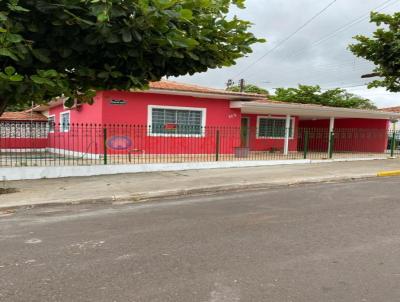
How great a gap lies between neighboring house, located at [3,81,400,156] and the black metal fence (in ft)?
0.14

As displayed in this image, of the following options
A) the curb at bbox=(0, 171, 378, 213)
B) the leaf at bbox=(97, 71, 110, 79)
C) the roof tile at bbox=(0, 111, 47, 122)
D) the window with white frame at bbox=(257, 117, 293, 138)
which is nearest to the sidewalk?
the curb at bbox=(0, 171, 378, 213)

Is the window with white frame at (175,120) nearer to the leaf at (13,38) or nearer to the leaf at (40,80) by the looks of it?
the leaf at (40,80)

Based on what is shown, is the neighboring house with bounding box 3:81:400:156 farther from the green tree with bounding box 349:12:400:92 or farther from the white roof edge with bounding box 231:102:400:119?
the green tree with bounding box 349:12:400:92

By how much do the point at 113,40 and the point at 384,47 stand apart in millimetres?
12925

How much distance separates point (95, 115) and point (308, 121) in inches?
667

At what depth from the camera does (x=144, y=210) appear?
7469mm

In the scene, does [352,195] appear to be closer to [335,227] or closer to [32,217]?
[335,227]

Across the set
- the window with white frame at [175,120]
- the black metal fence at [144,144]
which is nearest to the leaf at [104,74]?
the black metal fence at [144,144]

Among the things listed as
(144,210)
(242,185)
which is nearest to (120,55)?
(144,210)

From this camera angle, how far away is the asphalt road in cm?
356

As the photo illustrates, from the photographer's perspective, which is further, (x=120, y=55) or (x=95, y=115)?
(x=95, y=115)

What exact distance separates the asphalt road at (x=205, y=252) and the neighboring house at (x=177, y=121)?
718 centimetres

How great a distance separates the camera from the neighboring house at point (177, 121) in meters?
15.7

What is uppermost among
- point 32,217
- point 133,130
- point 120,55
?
point 120,55
